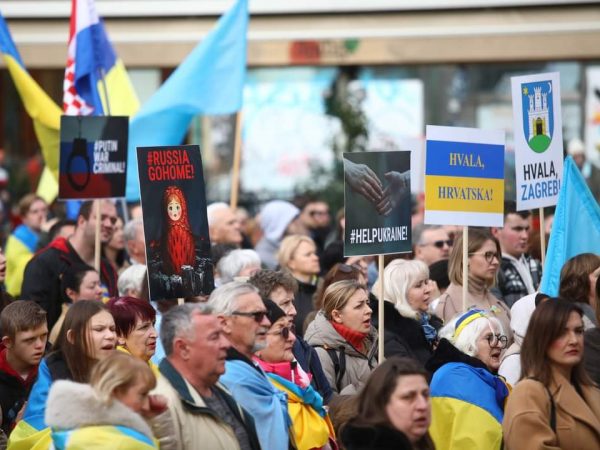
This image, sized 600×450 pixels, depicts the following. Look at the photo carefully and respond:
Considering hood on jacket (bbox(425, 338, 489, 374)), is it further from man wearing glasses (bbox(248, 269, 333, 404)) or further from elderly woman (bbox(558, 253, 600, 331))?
elderly woman (bbox(558, 253, 600, 331))

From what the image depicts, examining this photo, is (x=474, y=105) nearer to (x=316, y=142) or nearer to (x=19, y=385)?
(x=316, y=142)

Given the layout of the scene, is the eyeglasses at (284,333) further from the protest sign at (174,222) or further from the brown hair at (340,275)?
the brown hair at (340,275)

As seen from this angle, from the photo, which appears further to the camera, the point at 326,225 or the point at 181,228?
the point at 326,225

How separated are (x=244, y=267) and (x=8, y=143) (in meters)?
15.7

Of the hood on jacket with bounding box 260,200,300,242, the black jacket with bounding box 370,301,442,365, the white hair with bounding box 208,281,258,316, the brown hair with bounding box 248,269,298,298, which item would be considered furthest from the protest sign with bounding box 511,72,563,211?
the hood on jacket with bounding box 260,200,300,242

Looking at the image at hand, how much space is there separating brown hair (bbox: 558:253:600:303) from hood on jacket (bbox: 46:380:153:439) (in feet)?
11.3

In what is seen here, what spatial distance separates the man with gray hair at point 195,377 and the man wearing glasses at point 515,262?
477cm

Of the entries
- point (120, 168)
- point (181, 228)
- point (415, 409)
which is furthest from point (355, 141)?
point (415, 409)

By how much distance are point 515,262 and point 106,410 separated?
19.7ft

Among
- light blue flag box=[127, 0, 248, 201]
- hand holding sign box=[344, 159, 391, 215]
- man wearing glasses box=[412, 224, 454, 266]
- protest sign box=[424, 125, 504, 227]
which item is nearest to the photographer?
hand holding sign box=[344, 159, 391, 215]

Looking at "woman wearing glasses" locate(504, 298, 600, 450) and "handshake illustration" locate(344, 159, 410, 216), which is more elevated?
"handshake illustration" locate(344, 159, 410, 216)

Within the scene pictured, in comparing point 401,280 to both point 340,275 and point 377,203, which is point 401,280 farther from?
point 377,203

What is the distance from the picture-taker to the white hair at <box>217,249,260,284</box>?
989 cm

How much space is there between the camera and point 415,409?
18.3ft
